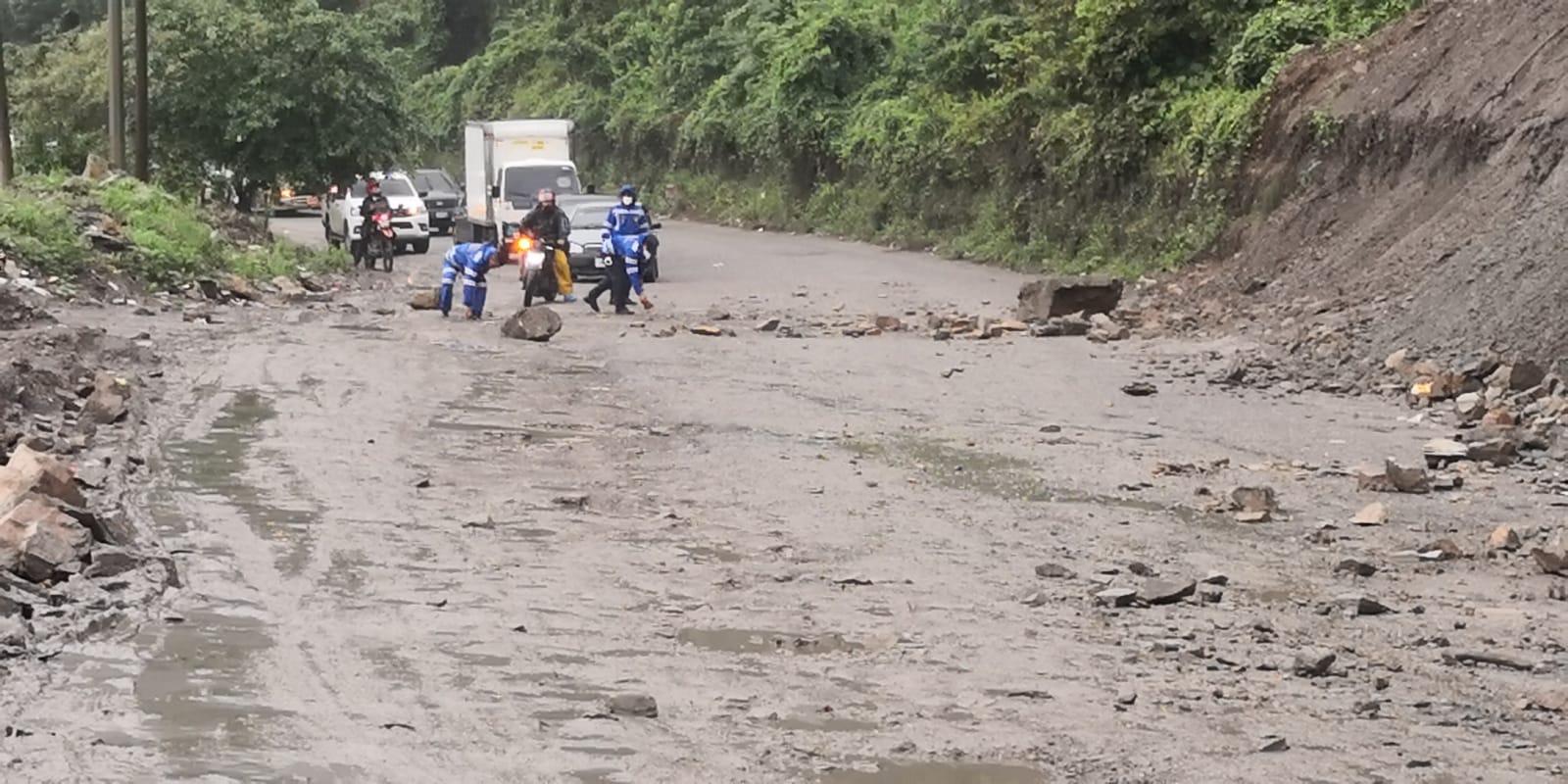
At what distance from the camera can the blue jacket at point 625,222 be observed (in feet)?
77.7

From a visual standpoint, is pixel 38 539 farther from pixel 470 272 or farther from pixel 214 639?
pixel 470 272

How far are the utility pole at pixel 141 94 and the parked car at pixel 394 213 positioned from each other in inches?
152

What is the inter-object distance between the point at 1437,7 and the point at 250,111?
1916cm

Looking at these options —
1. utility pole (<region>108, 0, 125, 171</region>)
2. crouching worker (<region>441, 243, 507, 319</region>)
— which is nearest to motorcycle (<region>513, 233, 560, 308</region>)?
crouching worker (<region>441, 243, 507, 319</region>)

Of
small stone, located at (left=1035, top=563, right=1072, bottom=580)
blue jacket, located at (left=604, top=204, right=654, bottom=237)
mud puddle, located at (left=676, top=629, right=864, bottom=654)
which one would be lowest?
mud puddle, located at (left=676, top=629, right=864, bottom=654)

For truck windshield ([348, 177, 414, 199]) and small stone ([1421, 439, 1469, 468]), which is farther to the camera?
truck windshield ([348, 177, 414, 199])

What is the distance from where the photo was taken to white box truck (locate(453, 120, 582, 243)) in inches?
1451

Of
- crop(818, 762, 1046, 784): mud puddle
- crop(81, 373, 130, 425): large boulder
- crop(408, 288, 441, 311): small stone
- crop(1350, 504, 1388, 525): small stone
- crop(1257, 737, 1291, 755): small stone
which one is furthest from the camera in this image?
crop(408, 288, 441, 311): small stone

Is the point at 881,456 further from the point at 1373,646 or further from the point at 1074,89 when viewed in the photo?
the point at 1074,89

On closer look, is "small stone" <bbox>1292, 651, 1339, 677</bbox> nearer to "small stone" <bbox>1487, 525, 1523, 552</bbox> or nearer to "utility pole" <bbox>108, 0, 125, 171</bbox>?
"small stone" <bbox>1487, 525, 1523, 552</bbox>

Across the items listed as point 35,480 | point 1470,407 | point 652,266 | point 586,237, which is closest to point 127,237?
point 586,237

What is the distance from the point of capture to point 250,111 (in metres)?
33.0

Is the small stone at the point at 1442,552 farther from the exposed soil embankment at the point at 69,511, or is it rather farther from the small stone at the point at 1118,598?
the exposed soil embankment at the point at 69,511

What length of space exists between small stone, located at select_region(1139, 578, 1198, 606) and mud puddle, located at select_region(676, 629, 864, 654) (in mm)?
1524
